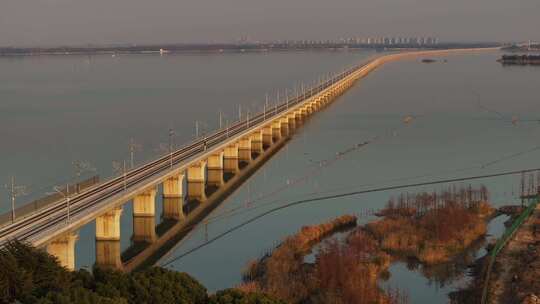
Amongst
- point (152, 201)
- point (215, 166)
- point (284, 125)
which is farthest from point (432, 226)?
point (284, 125)

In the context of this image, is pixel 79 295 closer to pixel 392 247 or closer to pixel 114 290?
pixel 114 290

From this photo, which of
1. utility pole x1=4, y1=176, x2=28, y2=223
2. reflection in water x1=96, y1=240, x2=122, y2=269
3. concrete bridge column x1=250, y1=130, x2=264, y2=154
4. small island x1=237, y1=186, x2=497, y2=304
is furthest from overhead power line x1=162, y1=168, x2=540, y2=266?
concrete bridge column x1=250, y1=130, x2=264, y2=154

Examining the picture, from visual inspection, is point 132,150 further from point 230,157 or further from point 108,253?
point 230,157

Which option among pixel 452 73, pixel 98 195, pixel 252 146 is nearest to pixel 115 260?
pixel 98 195

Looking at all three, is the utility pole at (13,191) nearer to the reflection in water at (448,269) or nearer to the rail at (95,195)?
the rail at (95,195)

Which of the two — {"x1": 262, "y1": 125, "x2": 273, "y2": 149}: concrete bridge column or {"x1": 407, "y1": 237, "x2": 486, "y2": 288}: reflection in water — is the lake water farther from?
{"x1": 262, "y1": 125, "x2": 273, "y2": 149}: concrete bridge column
